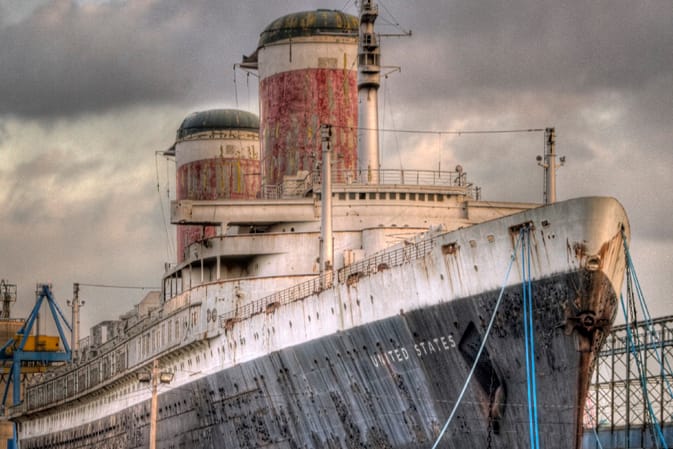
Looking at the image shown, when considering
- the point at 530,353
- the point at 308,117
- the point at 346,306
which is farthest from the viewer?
the point at 308,117

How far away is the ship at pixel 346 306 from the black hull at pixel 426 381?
41 millimetres

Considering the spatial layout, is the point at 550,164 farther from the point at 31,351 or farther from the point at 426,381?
the point at 31,351

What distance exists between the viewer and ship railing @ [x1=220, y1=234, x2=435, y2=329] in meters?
28.1

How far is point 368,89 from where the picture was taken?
38781 mm

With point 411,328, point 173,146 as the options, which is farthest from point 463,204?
point 173,146

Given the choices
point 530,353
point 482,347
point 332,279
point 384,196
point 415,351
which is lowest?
point 530,353

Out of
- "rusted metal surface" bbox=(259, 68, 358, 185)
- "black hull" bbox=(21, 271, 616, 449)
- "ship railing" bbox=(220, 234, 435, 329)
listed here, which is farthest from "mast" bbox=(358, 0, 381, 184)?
"black hull" bbox=(21, 271, 616, 449)

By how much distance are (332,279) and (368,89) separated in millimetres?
9402

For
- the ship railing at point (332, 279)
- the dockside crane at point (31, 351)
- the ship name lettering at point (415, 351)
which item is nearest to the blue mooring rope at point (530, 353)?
the ship name lettering at point (415, 351)

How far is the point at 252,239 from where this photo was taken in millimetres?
38438

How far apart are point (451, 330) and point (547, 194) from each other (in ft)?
27.6

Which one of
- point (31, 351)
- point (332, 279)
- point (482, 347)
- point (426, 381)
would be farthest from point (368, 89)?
point (31, 351)

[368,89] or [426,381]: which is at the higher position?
[368,89]

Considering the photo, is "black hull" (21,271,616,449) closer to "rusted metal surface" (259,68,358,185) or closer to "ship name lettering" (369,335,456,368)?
"ship name lettering" (369,335,456,368)
